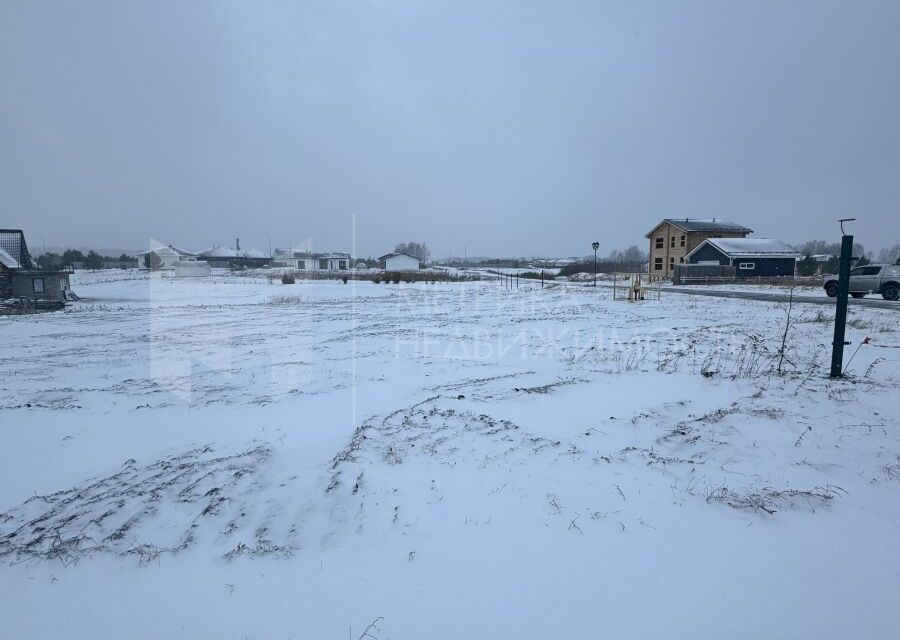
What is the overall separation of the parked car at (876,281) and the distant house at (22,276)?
42.1 m

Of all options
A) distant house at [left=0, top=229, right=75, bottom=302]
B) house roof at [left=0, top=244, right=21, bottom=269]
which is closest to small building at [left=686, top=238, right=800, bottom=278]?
distant house at [left=0, top=229, right=75, bottom=302]

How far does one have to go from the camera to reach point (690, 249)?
44.8 metres

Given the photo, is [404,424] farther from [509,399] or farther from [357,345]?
[357,345]

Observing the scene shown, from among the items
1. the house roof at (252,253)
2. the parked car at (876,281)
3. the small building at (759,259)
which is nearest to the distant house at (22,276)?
the parked car at (876,281)

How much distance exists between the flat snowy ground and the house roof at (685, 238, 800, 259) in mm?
35005

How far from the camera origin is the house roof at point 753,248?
37.8 metres

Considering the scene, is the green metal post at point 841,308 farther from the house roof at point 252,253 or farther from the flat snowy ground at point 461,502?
the house roof at point 252,253

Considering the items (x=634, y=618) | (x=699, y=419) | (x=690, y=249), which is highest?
(x=690, y=249)

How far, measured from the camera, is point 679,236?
4609 cm

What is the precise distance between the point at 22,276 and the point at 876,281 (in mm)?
43989

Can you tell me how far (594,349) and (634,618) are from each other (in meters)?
7.44

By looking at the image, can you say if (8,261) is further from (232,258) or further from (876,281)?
(232,258)

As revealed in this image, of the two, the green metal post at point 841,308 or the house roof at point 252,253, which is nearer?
the green metal post at point 841,308

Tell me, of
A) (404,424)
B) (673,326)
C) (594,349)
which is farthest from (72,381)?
(673,326)
